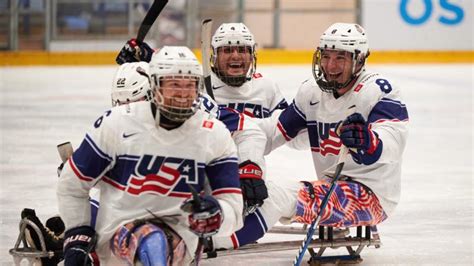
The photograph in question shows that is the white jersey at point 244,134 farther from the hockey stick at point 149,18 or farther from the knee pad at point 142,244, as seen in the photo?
the hockey stick at point 149,18

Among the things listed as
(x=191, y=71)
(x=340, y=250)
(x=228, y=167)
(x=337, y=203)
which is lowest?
(x=340, y=250)

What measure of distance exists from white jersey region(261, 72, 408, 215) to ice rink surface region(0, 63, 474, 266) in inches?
14.2

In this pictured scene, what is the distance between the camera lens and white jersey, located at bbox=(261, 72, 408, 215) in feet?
12.4

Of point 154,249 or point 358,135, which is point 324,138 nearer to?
point 358,135

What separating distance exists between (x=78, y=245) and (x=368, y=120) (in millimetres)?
1259

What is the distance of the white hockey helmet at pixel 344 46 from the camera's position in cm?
388

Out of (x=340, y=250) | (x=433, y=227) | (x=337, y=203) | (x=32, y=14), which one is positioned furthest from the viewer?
(x=32, y=14)

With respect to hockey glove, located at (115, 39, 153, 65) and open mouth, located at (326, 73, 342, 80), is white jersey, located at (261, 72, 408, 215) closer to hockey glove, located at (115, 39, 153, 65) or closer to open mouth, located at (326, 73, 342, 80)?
open mouth, located at (326, 73, 342, 80)

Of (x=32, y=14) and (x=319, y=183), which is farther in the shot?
(x=32, y=14)

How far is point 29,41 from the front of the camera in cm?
1111

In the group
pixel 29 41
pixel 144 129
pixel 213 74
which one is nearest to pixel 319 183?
pixel 213 74

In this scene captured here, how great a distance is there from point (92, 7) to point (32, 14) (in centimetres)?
61

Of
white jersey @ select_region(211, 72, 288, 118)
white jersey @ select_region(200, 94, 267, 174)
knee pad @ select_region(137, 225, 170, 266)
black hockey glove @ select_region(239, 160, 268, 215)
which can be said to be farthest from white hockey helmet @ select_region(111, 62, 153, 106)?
knee pad @ select_region(137, 225, 170, 266)

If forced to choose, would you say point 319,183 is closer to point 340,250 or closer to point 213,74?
point 340,250
